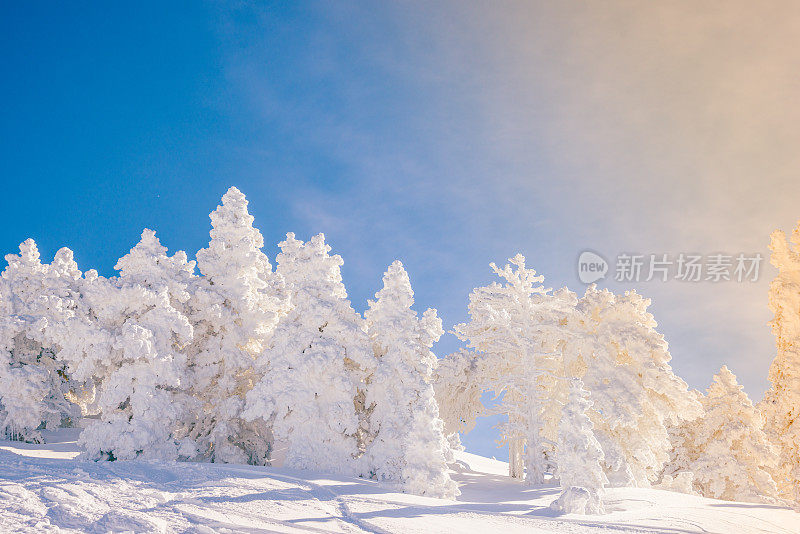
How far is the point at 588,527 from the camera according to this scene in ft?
48.3

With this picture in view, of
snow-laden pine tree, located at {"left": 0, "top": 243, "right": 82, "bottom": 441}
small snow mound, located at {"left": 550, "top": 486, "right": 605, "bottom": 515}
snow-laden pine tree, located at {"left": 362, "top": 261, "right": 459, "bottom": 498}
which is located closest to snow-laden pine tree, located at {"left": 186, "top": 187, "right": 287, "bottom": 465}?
snow-laden pine tree, located at {"left": 362, "top": 261, "right": 459, "bottom": 498}

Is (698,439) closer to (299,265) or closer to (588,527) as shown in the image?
(588,527)

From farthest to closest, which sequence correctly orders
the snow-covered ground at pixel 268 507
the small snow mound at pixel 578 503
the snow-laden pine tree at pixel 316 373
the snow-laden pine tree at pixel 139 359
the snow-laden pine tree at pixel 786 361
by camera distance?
the snow-laden pine tree at pixel 139 359
the snow-laden pine tree at pixel 316 373
the snow-laden pine tree at pixel 786 361
the small snow mound at pixel 578 503
the snow-covered ground at pixel 268 507

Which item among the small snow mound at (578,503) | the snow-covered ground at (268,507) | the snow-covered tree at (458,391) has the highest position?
the snow-covered tree at (458,391)

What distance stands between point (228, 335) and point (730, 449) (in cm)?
3090

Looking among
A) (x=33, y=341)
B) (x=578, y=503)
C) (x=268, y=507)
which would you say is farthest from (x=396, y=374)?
(x=33, y=341)

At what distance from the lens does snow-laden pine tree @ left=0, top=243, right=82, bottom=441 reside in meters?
30.4

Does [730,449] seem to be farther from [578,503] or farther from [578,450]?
[578,503]

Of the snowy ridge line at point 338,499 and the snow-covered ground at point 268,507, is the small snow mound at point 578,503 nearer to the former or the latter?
the snow-covered ground at point 268,507

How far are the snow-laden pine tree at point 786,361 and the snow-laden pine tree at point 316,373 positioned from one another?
55.5ft

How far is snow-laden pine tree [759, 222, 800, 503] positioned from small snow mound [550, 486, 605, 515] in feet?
25.3

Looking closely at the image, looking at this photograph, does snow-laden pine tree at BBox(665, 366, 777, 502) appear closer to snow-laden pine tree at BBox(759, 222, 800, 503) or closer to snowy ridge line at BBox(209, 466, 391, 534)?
snow-laden pine tree at BBox(759, 222, 800, 503)

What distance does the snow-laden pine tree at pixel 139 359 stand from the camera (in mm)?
23656

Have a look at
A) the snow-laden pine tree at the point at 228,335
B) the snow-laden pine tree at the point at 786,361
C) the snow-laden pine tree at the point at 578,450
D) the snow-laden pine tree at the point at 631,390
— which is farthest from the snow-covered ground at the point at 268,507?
the snow-laden pine tree at the point at 228,335
